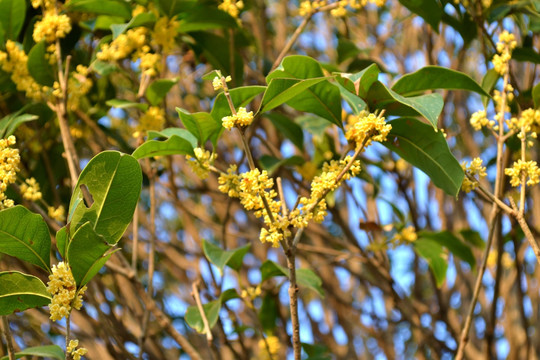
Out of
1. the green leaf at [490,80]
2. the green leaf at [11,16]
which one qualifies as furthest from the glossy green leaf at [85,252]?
the green leaf at [490,80]

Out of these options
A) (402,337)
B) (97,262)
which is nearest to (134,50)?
(97,262)

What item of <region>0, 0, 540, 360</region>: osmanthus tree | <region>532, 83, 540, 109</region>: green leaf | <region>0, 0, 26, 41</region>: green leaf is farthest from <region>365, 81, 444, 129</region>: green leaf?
<region>0, 0, 26, 41</region>: green leaf

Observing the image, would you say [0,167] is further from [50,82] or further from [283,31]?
[283,31]

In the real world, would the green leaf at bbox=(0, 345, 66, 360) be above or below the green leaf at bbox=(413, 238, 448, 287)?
below

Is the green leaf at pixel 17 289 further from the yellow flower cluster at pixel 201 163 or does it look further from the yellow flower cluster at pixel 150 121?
the yellow flower cluster at pixel 150 121

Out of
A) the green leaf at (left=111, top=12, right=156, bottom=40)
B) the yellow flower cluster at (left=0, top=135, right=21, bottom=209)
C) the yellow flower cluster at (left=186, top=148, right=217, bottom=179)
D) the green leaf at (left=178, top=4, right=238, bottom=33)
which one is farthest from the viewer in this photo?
the green leaf at (left=178, top=4, right=238, bottom=33)

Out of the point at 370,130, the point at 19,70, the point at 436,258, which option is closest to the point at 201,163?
the point at 370,130

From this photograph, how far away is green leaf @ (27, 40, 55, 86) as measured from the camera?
1466 millimetres

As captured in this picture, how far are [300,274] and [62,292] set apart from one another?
645mm

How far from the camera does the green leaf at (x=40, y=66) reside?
4.81 feet

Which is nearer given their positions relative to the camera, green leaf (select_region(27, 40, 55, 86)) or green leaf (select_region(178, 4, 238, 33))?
green leaf (select_region(27, 40, 55, 86))

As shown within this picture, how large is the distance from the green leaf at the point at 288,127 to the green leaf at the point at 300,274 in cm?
49

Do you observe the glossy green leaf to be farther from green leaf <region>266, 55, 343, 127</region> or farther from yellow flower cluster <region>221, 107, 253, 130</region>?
green leaf <region>266, 55, 343, 127</region>

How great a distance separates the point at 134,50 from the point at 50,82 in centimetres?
27
